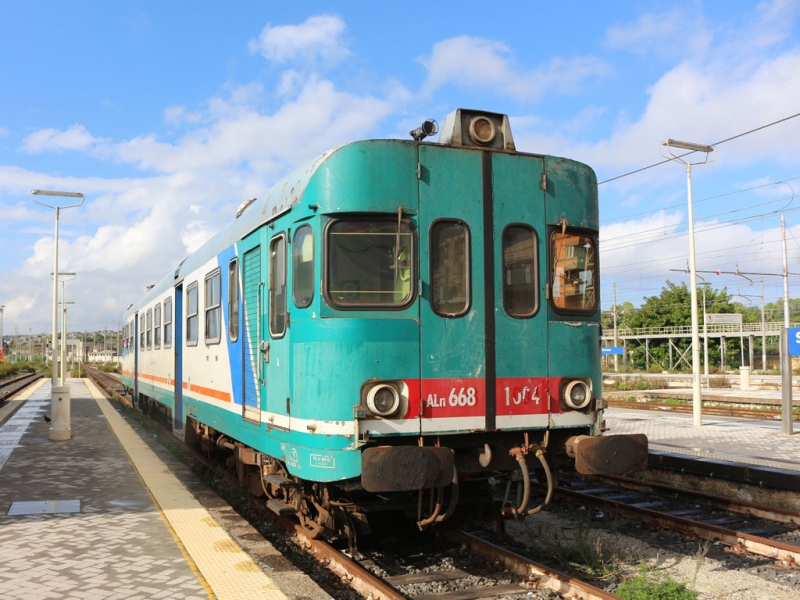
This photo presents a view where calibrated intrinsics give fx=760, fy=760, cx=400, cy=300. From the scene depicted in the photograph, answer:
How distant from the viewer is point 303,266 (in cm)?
598

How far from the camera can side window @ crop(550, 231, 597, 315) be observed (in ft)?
21.0

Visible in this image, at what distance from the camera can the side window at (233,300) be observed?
25.7 ft

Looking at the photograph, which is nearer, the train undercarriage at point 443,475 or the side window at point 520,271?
the train undercarriage at point 443,475

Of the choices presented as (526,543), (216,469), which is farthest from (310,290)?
(216,469)

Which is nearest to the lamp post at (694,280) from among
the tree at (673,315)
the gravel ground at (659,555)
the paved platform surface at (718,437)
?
the paved platform surface at (718,437)

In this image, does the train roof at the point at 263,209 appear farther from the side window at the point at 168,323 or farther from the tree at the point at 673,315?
the tree at the point at 673,315

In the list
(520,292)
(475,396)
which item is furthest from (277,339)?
(520,292)

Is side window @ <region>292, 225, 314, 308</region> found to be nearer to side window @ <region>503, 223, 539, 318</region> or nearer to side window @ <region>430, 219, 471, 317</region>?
side window @ <region>430, 219, 471, 317</region>

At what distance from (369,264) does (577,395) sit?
207 centimetres

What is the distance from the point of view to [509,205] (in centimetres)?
627

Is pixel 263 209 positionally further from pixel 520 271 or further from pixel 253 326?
pixel 520 271

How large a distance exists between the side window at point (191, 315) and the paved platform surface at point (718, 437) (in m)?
7.43

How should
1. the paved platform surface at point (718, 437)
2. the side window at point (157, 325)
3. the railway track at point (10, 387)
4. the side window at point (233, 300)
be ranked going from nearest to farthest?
the side window at point (233, 300) → the paved platform surface at point (718, 437) → the side window at point (157, 325) → the railway track at point (10, 387)

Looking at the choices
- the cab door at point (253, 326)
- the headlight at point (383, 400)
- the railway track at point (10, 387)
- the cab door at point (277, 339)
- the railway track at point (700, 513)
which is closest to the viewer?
the headlight at point (383, 400)
